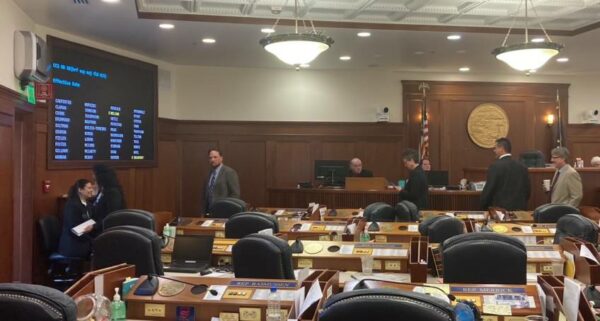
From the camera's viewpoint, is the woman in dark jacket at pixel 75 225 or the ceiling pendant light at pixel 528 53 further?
the woman in dark jacket at pixel 75 225

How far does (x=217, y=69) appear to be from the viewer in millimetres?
10852

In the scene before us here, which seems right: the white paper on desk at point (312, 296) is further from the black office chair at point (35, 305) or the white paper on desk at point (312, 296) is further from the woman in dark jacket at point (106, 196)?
the woman in dark jacket at point (106, 196)

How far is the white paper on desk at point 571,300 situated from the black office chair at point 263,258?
4.84ft

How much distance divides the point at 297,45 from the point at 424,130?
20.0 feet

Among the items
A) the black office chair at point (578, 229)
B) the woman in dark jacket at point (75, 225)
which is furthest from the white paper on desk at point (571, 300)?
the woman in dark jacket at point (75, 225)

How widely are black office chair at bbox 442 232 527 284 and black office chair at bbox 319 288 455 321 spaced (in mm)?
1443

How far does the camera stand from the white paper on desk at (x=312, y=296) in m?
2.65

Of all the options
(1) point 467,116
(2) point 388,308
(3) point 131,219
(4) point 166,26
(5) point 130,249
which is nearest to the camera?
(2) point 388,308

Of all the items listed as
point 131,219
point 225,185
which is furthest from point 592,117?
point 131,219

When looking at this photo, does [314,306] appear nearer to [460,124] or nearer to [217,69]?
[217,69]

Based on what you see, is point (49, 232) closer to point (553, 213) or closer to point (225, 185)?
point (225, 185)

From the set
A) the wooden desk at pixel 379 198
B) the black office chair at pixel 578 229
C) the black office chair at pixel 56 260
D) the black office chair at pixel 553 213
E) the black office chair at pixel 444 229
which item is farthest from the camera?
the wooden desk at pixel 379 198

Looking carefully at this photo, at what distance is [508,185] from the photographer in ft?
22.1

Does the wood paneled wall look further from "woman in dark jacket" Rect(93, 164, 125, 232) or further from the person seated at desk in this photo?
"woman in dark jacket" Rect(93, 164, 125, 232)
